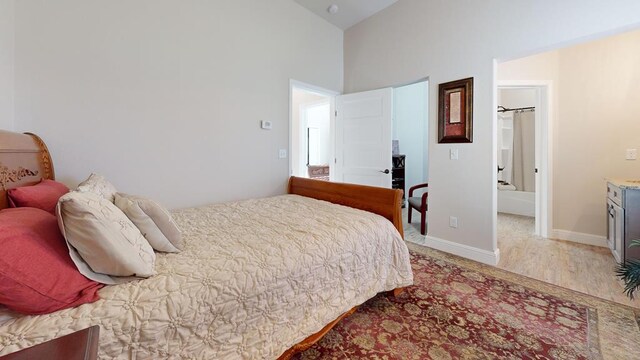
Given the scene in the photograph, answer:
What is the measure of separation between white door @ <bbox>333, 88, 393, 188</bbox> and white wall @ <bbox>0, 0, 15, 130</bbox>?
3238 mm

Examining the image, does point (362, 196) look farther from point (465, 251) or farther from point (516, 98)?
point (516, 98)

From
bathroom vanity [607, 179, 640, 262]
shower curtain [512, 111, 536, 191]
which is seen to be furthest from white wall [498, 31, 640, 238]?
shower curtain [512, 111, 536, 191]

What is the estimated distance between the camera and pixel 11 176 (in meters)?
1.37

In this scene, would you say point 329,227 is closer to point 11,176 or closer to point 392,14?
point 11,176

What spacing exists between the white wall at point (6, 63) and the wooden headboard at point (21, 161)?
0.54 ft

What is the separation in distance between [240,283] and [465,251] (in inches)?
103

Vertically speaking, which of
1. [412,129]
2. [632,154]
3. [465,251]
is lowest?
[465,251]

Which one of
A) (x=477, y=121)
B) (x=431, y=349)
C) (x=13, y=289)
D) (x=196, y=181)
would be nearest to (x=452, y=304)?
(x=431, y=349)

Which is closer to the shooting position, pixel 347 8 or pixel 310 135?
pixel 347 8

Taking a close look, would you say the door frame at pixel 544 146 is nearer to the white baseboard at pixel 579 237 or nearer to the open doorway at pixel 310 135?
the white baseboard at pixel 579 237

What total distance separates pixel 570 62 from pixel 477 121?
5.66 feet

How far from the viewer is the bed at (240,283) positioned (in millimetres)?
860

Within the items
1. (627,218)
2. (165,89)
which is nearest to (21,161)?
(165,89)

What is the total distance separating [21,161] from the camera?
1494mm
